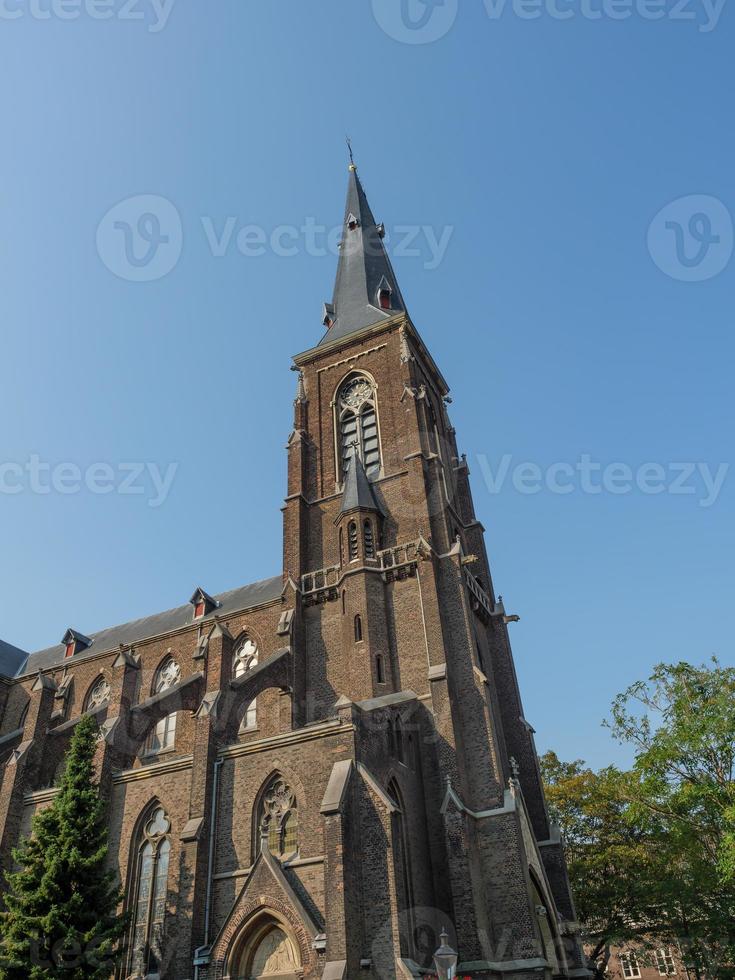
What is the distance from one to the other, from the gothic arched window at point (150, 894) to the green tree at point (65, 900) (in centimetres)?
85

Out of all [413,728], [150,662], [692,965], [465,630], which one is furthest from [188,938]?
[692,965]

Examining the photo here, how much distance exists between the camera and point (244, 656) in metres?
31.0

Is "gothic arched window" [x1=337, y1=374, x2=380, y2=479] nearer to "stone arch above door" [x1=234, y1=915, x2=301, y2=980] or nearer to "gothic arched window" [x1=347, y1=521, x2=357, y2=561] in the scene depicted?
"gothic arched window" [x1=347, y1=521, x2=357, y2=561]

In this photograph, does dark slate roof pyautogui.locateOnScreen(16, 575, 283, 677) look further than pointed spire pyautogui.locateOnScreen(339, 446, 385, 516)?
Yes

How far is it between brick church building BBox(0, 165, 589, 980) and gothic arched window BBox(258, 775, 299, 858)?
48mm

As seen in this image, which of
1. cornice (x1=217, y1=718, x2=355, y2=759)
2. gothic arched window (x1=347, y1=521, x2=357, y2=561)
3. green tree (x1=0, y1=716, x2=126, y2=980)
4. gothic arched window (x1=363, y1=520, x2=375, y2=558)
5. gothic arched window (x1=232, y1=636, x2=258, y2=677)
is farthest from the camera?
gothic arched window (x1=232, y1=636, x2=258, y2=677)

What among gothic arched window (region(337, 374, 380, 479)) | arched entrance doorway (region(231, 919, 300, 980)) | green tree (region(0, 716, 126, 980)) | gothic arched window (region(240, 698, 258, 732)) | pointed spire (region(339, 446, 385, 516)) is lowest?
arched entrance doorway (region(231, 919, 300, 980))

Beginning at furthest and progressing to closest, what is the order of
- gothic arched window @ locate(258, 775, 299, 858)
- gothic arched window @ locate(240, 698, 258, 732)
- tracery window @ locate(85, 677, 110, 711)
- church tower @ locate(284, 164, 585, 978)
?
tracery window @ locate(85, 677, 110, 711), gothic arched window @ locate(240, 698, 258, 732), gothic arched window @ locate(258, 775, 299, 858), church tower @ locate(284, 164, 585, 978)

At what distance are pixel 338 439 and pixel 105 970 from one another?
21.5 metres

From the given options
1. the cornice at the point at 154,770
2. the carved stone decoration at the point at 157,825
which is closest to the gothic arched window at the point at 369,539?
the cornice at the point at 154,770

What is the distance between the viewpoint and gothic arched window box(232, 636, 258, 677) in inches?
1209

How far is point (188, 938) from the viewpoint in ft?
64.7

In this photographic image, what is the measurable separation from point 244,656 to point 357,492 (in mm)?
8214

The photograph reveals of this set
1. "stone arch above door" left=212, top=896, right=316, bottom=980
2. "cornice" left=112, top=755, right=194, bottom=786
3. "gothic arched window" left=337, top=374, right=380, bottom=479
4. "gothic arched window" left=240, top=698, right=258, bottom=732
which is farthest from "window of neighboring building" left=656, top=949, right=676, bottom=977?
"gothic arched window" left=337, top=374, right=380, bottom=479
